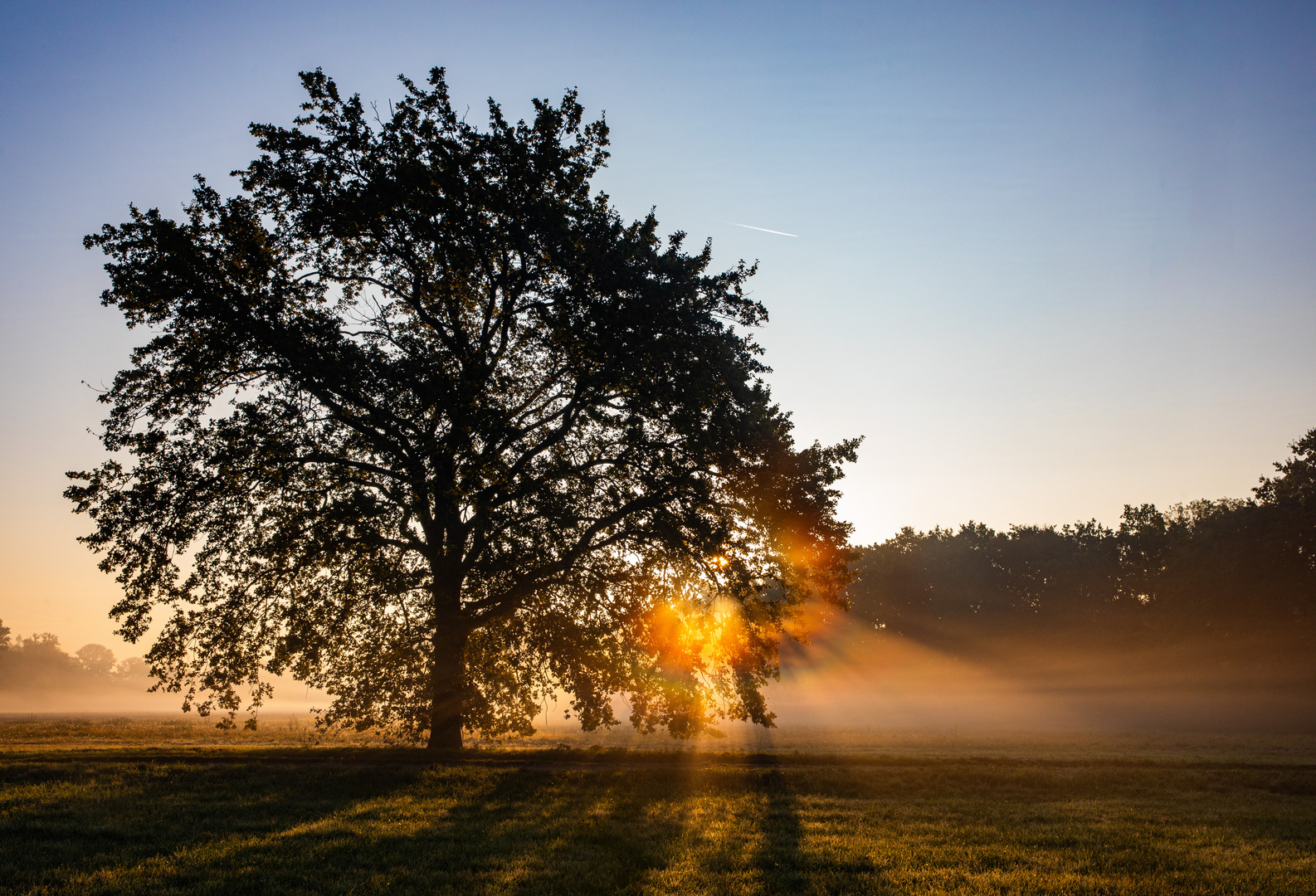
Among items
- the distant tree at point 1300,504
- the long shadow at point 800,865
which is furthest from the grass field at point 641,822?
the distant tree at point 1300,504

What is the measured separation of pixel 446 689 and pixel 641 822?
9.62 meters

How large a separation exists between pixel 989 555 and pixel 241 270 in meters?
86.9

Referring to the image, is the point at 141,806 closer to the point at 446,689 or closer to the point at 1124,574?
the point at 446,689

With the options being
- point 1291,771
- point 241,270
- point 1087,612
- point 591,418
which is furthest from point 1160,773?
point 1087,612

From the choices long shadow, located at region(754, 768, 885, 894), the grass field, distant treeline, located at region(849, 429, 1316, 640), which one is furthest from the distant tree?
long shadow, located at region(754, 768, 885, 894)

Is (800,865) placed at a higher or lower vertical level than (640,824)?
higher

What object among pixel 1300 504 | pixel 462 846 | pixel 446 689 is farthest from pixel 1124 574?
pixel 462 846

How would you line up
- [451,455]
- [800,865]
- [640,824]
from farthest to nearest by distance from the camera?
[451,455], [640,824], [800,865]

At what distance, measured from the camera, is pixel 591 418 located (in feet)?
72.9

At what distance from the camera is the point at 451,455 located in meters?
18.8

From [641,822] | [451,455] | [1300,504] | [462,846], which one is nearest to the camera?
[462,846]

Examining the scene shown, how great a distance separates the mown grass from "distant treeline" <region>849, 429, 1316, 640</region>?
45399 mm

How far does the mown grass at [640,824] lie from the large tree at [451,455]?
261cm

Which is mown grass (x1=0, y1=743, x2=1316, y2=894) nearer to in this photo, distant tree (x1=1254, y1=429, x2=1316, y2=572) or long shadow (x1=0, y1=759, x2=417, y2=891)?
long shadow (x1=0, y1=759, x2=417, y2=891)
